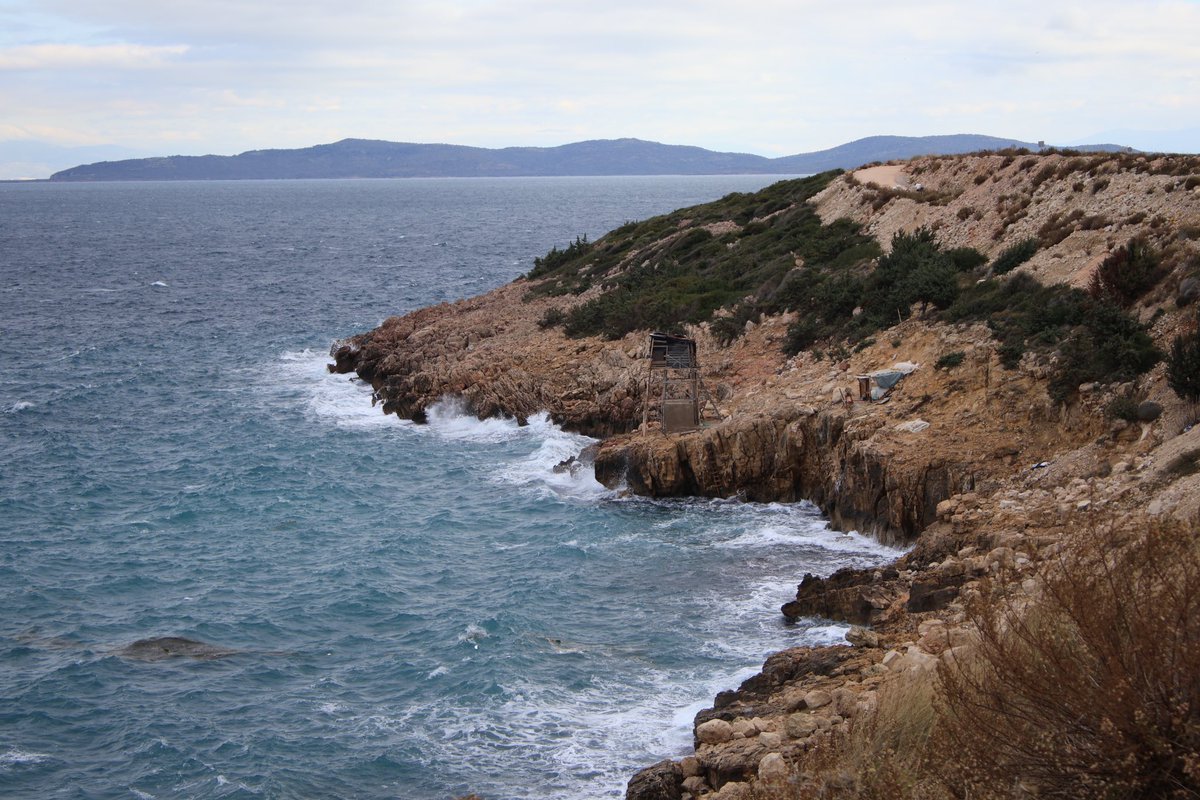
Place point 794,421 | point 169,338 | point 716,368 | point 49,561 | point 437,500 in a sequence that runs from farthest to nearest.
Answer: point 169,338 → point 716,368 → point 437,500 → point 794,421 → point 49,561

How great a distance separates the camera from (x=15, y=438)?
34.8 m

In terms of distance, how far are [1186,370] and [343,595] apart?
53.9 feet

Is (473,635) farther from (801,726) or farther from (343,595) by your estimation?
(801,726)

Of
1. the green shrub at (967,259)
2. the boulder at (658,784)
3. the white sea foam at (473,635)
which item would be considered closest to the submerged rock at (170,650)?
the white sea foam at (473,635)

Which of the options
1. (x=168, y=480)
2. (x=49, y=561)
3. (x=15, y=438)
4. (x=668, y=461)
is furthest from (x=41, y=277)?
(x=668, y=461)

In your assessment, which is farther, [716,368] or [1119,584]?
[716,368]

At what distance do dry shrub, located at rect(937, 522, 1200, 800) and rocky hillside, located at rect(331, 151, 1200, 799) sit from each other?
1.4 inches

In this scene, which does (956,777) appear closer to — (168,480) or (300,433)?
(168,480)

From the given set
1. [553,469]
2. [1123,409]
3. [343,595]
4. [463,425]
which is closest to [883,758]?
[1123,409]

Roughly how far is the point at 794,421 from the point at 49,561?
17187 millimetres

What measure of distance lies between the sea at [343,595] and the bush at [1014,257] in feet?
32.0

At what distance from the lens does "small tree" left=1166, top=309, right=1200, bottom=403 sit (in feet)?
63.8

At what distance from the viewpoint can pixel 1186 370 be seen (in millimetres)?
19531

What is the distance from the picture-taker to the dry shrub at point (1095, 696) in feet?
24.0
